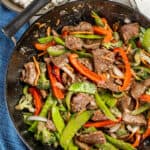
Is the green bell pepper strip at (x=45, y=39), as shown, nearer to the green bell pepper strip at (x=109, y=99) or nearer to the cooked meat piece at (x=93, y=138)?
the green bell pepper strip at (x=109, y=99)

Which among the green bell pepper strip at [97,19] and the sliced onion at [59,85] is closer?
the sliced onion at [59,85]

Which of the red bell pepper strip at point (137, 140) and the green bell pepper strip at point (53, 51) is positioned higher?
the green bell pepper strip at point (53, 51)

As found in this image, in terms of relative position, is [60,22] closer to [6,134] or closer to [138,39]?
[138,39]

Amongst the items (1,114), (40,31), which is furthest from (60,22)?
(1,114)

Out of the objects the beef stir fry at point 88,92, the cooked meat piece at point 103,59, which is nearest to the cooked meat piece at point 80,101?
the beef stir fry at point 88,92

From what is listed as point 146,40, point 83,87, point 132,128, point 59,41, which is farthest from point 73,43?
point 132,128

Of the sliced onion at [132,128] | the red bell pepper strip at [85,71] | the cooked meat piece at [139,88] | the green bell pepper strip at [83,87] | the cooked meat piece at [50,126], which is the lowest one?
the sliced onion at [132,128]

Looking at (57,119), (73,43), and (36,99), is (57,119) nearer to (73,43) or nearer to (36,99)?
(36,99)
